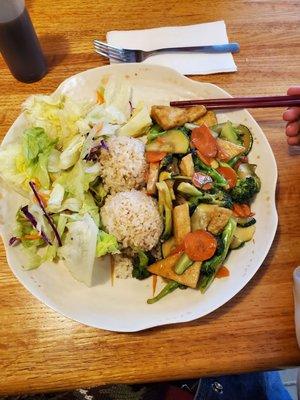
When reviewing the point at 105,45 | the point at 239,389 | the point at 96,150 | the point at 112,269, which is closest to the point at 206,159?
the point at 96,150

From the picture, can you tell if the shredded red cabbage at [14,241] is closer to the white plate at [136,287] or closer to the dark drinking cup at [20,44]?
the white plate at [136,287]

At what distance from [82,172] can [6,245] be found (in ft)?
1.11

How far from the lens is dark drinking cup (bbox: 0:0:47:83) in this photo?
1.56 metres

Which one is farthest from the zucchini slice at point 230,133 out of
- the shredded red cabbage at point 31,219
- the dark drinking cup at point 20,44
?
the dark drinking cup at point 20,44

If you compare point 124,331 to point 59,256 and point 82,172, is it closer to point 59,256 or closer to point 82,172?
point 59,256

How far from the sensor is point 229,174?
150 cm

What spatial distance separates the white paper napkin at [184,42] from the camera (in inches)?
72.8

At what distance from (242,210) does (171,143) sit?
0.34 meters

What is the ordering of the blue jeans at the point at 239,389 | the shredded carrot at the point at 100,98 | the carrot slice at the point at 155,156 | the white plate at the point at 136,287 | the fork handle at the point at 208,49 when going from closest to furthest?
the white plate at the point at 136,287
the carrot slice at the point at 155,156
the shredded carrot at the point at 100,98
the blue jeans at the point at 239,389
the fork handle at the point at 208,49

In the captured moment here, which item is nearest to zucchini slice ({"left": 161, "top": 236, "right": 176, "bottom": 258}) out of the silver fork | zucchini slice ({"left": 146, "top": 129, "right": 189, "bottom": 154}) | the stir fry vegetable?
the stir fry vegetable

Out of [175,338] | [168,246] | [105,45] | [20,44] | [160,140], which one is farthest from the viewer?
[105,45]

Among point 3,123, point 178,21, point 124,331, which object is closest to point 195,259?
→ point 124,331

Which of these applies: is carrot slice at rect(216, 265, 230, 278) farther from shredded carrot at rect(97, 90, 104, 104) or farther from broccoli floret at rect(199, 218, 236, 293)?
shredded carrot at rect(97, 90, 104, 104)

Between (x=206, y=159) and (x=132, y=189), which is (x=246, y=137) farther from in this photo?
(x=132, y=189)
